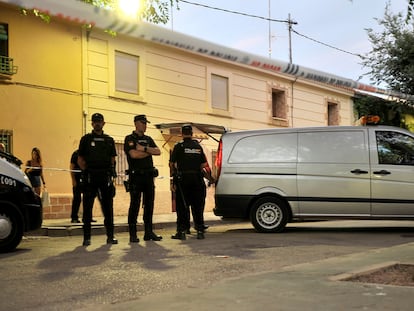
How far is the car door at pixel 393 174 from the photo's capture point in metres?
9.73

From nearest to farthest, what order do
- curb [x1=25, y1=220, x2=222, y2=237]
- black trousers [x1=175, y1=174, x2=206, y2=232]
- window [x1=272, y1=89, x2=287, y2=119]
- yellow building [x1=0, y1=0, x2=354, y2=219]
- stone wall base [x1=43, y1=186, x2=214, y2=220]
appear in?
1. black trousers [x1=175, y1=174, x2=206, y2=232]
2. curb [x1=25, y1=220, x2=222, y2=237]
3. yellow building [x1=0, y1=0, x2=354, y2=219]
4. stone wall base [x1=43, y1=186, x2=214, y2=220]
5. window [x1=272, y1=89, x2=287, y2=119]

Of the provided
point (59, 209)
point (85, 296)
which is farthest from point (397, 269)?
point (59, 209)

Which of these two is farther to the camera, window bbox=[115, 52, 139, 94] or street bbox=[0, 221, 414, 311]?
window bbox=[115, 52, 139, 94]

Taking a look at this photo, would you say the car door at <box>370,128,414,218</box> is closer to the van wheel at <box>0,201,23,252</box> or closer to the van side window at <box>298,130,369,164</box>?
the van side window at <box>298,130,369,164</box>

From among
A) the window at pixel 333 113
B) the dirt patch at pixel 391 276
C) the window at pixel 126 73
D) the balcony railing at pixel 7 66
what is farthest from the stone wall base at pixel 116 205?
the dirt patch at pixel 391 276

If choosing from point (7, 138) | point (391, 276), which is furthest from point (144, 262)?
point (7, 138)

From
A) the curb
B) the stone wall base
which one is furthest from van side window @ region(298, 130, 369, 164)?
the stone wall base

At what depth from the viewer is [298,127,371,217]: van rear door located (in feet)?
32.4

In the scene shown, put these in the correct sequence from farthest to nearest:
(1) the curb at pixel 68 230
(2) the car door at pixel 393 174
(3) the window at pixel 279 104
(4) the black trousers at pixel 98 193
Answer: (3) the window at pixel 279 104 < (1) the curb at pixel 68 230 < (2) the car door at pixel 393 174 < (4) the black trousers at pixel 98 193

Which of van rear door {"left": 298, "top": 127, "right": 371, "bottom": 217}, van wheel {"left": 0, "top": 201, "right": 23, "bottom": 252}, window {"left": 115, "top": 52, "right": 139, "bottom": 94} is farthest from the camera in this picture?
window {"left": 115, "top": 52, "right": 139, "bottom": 94}

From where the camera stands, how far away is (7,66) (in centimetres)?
1306

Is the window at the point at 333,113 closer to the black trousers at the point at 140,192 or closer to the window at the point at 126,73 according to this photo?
the window at the point at 126,73

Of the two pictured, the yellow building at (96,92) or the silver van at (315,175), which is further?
the yellow building at (96,92)

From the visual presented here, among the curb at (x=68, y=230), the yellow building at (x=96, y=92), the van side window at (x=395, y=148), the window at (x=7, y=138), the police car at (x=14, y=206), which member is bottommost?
the curb at (x=68, y=230)
